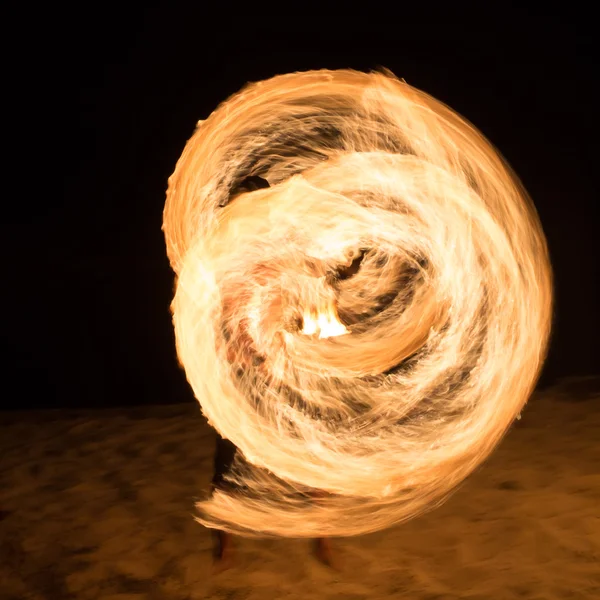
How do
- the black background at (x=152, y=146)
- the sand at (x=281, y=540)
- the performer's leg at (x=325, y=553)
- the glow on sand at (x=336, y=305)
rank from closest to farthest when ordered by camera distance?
1. the sand at (x=281, y=540)
2. the performer's leg at (x=325, y=553)
3. the glow on sand at (x=336, y=305)
4. the black background at (x=152, y=146)

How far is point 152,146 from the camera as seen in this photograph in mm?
6145

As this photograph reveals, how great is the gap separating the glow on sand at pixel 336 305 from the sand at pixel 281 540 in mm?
158

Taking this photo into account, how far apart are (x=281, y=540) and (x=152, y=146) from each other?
4269 millimetres

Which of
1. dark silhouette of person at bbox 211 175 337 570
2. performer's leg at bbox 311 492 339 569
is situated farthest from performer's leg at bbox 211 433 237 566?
performer's leg at bbox 311 492 339 569

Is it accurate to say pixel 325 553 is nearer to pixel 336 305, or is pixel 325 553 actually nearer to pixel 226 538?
pixel 226 538

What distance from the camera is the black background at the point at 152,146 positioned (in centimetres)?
495

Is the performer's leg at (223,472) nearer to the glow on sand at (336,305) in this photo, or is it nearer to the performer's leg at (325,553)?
the glow on sand at (336,305)

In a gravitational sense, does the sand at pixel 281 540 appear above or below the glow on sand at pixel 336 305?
below

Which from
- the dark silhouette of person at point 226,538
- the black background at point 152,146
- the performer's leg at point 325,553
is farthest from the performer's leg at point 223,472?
the black background at point 152,146

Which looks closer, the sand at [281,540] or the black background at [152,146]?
the sand at [281,540]

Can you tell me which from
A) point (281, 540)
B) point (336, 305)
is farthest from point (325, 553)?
point (336, 305)

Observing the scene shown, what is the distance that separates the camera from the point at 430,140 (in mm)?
3445

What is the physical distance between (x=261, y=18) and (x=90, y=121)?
1909 mm

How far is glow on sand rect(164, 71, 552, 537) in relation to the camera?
2.96 meters
